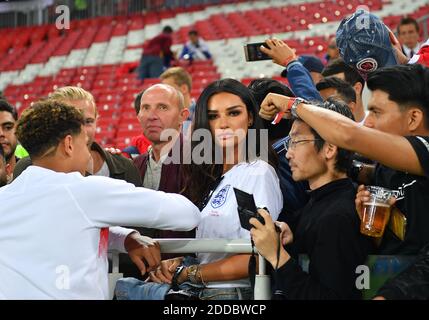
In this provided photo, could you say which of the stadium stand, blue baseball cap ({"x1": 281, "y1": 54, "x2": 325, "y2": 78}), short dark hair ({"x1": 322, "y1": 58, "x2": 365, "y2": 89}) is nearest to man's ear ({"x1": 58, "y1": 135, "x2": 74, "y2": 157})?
short dark hair ({"x1": 322, "y1": 58, "x2": 365, "y2": 89})

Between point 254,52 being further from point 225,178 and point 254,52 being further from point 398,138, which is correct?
point 398,138

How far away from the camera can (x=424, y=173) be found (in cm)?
212

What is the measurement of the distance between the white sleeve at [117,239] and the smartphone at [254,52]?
1033 millimetres

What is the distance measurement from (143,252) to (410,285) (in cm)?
87

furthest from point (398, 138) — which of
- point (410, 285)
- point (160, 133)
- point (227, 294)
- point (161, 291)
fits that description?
point (160, 133)

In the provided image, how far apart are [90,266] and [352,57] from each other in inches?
54.5

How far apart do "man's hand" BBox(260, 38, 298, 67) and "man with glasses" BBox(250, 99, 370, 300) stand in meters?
0.82

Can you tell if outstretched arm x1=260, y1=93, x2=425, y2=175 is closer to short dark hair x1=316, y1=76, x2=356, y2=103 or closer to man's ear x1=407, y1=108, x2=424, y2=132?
man's ear x1=407, y1=108, x2=424, y2=132

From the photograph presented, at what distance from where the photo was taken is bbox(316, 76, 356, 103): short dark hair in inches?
145

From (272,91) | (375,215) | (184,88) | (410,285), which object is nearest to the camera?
(410,285)

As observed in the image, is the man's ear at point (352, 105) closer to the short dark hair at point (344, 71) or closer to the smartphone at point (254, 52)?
the short dark hair at point (344, 71)

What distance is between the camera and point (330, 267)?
208 centimetres

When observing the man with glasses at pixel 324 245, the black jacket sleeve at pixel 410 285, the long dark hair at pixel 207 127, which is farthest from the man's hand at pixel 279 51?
the black jacket sleeve at pixel 410 285

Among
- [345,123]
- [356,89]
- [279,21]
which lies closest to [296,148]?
[345,123]
